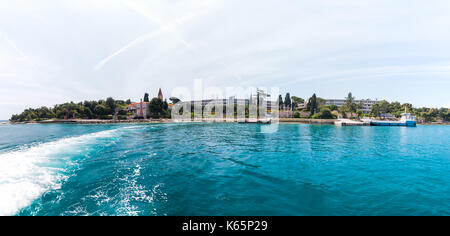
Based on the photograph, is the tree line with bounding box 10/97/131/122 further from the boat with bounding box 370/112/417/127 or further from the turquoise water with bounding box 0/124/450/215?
the boat with bounding box 370/112/417/127

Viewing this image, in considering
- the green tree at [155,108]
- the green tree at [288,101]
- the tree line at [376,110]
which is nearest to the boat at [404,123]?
the tree line at [376,110]

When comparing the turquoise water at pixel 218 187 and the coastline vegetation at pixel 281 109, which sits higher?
the coastline vegetation at pixel 281 109

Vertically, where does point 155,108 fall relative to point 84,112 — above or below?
above

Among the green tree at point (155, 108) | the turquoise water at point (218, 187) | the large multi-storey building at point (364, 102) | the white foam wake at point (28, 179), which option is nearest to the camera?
the turquoise water at point (218, 187)

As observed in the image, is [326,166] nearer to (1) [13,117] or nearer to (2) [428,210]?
(2) [428,210]

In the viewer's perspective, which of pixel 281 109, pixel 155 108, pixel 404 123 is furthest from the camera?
pixel 281 109

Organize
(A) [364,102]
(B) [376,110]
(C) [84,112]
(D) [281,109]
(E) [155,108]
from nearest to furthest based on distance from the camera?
(C) [84,112], (E) [155,108], (B) [376,110], (D) [281,109], (A) [364,102]

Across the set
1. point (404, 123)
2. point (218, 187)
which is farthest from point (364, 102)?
point (218, 187)

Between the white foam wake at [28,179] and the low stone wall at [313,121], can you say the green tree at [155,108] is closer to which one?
the low stone wall at [313,121]

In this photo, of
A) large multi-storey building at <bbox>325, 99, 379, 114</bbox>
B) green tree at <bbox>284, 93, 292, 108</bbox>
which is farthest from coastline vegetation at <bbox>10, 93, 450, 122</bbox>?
large multi-storey building at <bbox>325, 99, 379, 114</bbox>

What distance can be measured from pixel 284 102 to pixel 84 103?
121 metres

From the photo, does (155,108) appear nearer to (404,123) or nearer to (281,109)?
(281,109)
